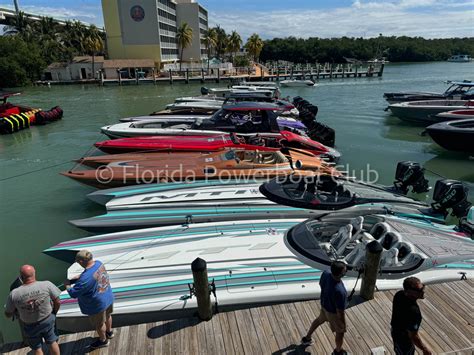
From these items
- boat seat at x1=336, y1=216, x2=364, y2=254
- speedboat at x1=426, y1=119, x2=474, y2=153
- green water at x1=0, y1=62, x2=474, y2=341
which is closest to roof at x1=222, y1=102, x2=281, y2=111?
green water at x1=0, y1=62, x2=474, y2=341

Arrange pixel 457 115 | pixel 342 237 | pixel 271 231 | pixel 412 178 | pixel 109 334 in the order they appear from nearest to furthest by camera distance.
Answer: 1. pixel 109 334
2. pixel 342 237
3. pixel 271 231
4. pixel 412 178
5. pixel 457 115

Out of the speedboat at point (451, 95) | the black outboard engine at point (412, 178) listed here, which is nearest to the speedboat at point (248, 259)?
the black outboard engine at point (412, 178)

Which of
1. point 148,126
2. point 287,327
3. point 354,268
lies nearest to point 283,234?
point 354,268

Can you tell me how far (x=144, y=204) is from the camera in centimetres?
806

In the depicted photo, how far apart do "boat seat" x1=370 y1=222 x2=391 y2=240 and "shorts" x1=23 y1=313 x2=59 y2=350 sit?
5048 mm

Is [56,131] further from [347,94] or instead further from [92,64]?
[92,64]

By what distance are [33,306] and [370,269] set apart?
4.12 m

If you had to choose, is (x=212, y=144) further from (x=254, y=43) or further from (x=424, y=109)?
(x=254, y=43)

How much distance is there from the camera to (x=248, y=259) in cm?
569

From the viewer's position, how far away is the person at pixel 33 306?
3.51m

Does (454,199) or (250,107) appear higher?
(250,107)

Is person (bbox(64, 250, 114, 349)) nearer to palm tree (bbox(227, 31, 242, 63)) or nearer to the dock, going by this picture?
the dock

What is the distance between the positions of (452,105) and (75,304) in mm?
23985

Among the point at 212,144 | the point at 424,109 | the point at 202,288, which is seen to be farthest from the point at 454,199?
the point at 424,109
